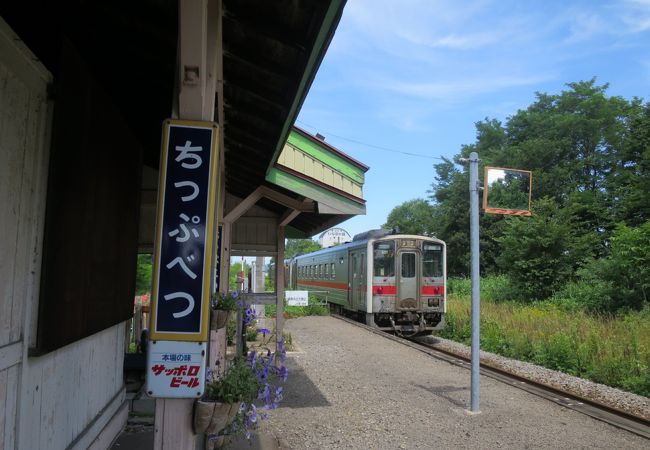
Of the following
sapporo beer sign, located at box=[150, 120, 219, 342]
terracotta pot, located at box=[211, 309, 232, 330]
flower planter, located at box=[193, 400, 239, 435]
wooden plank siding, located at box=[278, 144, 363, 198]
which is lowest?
flower planter, located at box=[193, 400, 239, 435]

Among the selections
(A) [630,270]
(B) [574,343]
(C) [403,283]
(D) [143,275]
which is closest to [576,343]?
(B) [574,343]

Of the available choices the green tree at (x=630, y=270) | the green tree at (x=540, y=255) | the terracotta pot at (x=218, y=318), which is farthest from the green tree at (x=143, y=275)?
the green tree at (x=540, y=255)

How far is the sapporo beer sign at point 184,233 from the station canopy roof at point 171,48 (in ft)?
2.46

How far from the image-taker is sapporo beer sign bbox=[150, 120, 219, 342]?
98.7 inches

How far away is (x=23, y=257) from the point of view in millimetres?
2570

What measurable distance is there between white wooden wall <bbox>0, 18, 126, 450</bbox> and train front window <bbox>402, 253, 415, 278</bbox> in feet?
39.1

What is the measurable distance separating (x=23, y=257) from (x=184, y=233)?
809 mm

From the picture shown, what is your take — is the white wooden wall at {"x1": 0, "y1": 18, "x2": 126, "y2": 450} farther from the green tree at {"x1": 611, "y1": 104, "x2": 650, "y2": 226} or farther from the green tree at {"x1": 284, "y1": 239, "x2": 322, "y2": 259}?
the green tree at {"x1": 284, "y1": 239, "x2": 322, "y2": 259}

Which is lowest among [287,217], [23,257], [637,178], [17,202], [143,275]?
[143,275]

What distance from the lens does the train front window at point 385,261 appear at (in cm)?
1448

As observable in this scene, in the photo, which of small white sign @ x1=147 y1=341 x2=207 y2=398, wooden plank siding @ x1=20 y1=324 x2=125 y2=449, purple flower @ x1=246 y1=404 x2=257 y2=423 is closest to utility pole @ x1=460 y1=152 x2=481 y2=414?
purple flower @ x1=246 y1=404 x2=257 y2=423

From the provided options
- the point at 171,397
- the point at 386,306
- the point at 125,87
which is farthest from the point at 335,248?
the point at 171,397

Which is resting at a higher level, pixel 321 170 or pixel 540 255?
pixel 321 170

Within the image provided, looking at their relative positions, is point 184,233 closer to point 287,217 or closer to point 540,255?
point 287,217
